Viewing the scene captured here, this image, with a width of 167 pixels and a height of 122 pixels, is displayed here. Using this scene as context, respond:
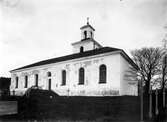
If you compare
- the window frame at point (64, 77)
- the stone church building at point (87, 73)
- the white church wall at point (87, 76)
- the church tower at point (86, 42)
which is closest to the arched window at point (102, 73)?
the stone church building at point (87, 73)

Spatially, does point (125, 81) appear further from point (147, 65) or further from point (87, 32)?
point (87, 32)

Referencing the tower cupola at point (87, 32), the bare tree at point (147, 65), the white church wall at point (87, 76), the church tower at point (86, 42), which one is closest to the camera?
the bare tree at point (147, 65)

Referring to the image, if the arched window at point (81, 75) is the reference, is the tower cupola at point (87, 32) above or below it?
above

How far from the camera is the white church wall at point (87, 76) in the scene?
19.5 metres

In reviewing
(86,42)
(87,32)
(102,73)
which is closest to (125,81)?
(102,73)

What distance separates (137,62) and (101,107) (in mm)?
8592

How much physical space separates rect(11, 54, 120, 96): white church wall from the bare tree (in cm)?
234

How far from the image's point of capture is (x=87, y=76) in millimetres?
21641

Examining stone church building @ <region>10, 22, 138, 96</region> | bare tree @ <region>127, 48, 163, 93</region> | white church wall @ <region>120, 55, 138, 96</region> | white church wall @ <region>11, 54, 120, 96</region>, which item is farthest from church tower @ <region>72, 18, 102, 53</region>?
bare tree @ <region>127, 48, 163, 93</region>

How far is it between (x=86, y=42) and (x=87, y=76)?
8.14m

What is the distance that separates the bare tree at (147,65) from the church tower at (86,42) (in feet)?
29.2

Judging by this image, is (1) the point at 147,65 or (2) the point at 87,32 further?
(2) the point at 87,32

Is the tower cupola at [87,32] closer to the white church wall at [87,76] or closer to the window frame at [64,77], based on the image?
the white church wall at [87,76]

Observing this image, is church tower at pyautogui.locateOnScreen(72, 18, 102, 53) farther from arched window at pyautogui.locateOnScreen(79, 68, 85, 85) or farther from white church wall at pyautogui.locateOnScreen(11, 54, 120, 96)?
arched window at pyautogui.locateOnScreen(79, 68, 85, 85)
